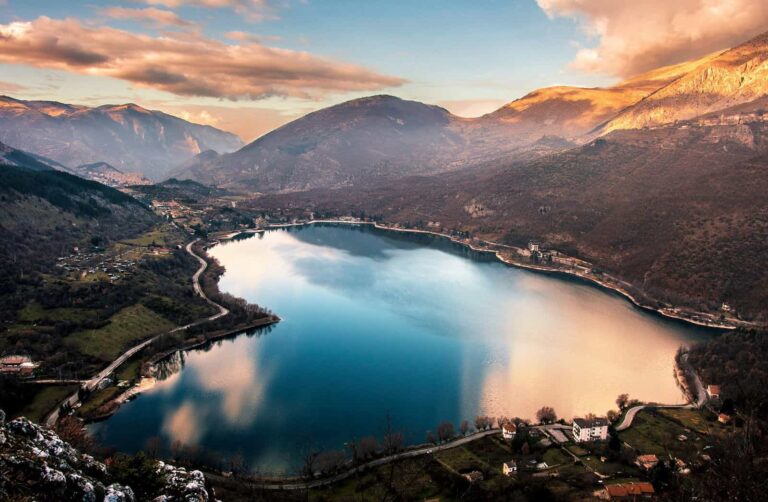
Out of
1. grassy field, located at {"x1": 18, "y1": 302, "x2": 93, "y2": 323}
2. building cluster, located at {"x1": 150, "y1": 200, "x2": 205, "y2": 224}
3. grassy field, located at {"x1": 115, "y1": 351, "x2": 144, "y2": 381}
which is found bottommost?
grassy field, located at {"x1": 115, "y1": 351, "x2": 144, "y2": 381}

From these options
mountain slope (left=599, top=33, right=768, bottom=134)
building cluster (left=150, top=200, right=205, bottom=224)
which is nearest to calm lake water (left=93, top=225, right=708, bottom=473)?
building cluster (left=150, top=200, right=205, bottom=224)

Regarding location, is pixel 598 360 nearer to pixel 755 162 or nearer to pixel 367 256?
pixel 367 256

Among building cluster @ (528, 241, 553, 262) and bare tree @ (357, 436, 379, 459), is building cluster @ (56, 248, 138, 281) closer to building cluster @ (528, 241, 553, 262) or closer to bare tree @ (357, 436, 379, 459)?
bare tree @ (357, 436, 379, 459)

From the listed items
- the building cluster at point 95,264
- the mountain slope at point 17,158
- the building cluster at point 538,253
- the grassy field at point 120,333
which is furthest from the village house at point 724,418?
the mountain slope at point 17,158

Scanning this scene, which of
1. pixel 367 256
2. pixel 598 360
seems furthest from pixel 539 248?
pixel 598 360

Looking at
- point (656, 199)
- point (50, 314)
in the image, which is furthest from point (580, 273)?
point (50, 314)

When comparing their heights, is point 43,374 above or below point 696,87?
below
